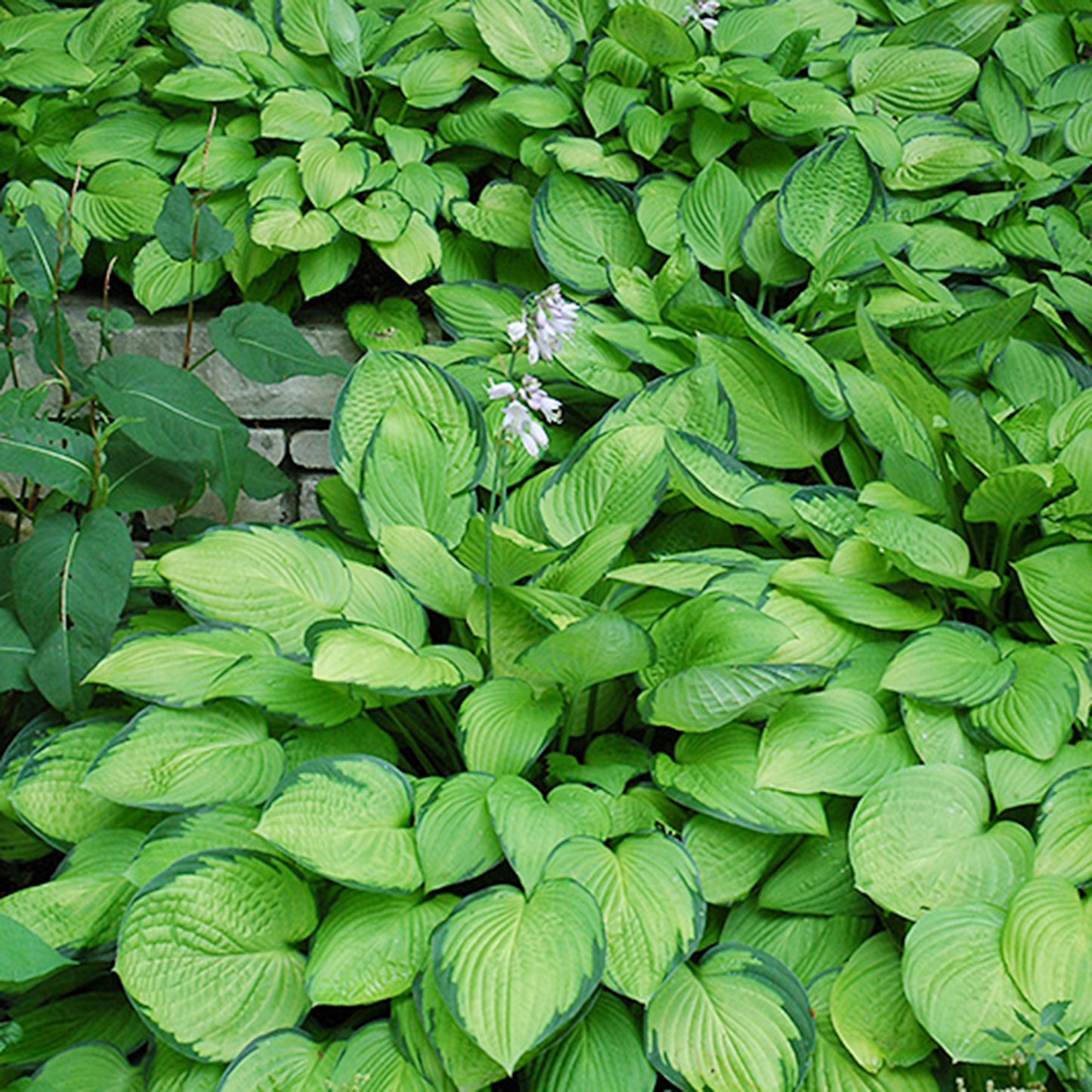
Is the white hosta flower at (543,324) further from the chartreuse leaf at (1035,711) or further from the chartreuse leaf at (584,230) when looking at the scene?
the chartreuse leaf at (584,230)

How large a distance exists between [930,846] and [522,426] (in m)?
0.68

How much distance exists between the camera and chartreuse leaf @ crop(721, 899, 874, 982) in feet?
4.48

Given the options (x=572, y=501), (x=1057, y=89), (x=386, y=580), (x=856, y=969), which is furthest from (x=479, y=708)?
(x=1057, y=89)

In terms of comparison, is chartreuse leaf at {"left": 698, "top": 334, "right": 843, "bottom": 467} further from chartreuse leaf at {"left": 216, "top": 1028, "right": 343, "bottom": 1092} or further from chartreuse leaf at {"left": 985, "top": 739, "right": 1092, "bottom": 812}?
chartreuse leaf at {"left": 216, "top": 1028, "right": 343, "bottom": 1092}

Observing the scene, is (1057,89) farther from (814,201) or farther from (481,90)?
(481,90)

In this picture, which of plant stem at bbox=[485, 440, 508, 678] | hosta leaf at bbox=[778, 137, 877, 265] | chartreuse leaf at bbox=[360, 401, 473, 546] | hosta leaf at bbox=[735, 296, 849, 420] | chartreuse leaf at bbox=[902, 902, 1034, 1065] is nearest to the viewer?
chartreuse leaf at bbox=[902, 902, 1034, 1065]

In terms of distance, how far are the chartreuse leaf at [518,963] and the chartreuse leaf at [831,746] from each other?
308mm

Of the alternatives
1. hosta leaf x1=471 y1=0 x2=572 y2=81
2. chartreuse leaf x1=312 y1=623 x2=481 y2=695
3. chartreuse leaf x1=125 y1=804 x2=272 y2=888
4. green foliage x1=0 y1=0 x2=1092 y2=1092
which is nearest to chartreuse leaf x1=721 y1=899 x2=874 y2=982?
green foliage x1=0 y1=0 x2=1092 y2=1092

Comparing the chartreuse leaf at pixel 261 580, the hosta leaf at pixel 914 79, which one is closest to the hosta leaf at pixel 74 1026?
the chartreuse leaf at pixel 261 580

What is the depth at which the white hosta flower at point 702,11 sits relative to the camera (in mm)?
2432

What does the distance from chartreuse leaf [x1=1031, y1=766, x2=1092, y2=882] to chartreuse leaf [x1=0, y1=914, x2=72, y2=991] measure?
3.46ft

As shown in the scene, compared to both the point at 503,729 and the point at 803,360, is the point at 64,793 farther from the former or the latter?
the point at 803,360

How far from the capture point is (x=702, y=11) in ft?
8.05

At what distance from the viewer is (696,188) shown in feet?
7.37
